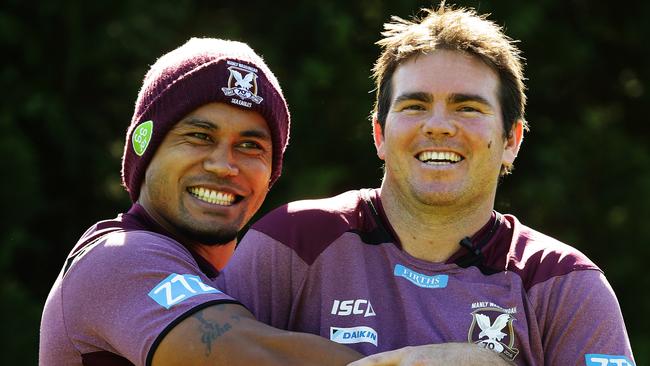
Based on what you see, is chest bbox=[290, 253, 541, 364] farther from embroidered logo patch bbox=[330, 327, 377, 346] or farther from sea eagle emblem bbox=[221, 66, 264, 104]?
sea eagle emblem bbox=[221, 66, 264, 104]

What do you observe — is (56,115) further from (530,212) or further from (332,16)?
(530,212)

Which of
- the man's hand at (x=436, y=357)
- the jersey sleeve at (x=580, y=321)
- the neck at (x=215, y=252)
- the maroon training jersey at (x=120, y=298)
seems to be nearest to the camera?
the man's hand at (x=436, y=357)

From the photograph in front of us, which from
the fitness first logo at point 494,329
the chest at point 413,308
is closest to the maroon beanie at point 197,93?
the chest at point 413,308

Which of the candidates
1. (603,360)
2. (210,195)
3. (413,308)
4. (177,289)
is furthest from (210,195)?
(603,360)

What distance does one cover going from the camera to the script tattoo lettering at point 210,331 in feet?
10.1

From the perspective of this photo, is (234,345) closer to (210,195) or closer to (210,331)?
(210,331)

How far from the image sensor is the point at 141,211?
12.8ft

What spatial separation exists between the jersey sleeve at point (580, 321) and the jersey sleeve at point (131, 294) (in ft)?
3.35

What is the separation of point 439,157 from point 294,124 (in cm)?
497

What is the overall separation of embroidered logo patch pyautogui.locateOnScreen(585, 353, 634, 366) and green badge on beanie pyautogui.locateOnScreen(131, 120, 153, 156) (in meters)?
1.80

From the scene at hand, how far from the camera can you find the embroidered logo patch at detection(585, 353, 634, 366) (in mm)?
3258

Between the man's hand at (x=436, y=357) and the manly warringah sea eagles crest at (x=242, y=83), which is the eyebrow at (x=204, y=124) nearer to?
the manly warringah sea eagles crest at (x=242, y=83)

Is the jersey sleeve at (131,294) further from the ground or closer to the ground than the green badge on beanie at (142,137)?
closer to the ground

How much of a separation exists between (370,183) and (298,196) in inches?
30.0
